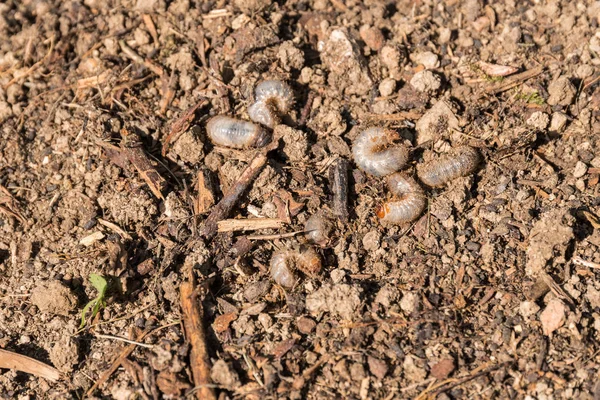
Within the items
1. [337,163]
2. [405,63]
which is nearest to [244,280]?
[337,163]

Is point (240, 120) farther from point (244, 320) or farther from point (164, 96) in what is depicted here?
point (244, 320)

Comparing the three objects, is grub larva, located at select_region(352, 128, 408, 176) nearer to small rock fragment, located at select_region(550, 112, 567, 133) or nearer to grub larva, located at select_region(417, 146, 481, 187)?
grub larva, located at select_region(417, 146, 481, 187)

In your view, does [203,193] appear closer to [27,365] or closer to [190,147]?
[190,147]

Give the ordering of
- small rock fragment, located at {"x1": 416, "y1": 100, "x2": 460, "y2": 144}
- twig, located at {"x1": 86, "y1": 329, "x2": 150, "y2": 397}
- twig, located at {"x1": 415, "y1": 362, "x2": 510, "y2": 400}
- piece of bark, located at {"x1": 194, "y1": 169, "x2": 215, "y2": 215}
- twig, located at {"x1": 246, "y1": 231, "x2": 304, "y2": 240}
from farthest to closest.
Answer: small rock fragment, located at {"x1": 416, "y1": 100, "x2": 460, "y2": 144}, piece of bark, located at {"x1": 194, "y1": 169, "x2": 215, "y2": 215}, twig, located at {"x1": 246, "y1": 231, "x2": 304, "y2": 240}, twig, located at {"x1": 86, "y1": 329, "x2": 150, "y2": 397}, twig, located at {"x1": 415, "y1": 362, "x2": 510, "y2": 400}

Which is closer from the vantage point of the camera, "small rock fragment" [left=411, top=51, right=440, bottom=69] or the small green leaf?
the small green leaf

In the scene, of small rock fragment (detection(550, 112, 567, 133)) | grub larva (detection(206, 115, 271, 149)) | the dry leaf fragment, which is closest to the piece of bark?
grub larva (detection(206, 115, 271, 149))

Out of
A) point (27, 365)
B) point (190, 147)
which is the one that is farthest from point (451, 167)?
point (27, 365)

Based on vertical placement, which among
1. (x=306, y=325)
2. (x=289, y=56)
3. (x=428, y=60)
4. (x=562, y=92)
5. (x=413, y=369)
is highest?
(x=289, y=56)
